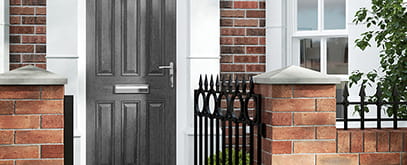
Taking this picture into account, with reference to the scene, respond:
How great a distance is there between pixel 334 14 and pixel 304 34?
36 centimetres

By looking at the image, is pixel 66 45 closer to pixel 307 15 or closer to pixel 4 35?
pixel 4 35

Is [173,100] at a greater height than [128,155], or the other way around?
[173,100]

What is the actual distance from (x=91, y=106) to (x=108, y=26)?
0.80 metres

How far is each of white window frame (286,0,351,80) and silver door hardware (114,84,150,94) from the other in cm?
147

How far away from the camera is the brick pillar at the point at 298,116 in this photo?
3531 millimetres

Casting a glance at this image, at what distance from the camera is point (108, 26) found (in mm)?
6129

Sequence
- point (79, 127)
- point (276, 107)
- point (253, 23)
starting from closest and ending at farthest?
1. point (276, 107)
2. point (79, 127)
3. point (253, 23)

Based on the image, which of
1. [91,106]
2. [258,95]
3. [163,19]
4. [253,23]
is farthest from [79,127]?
[258,95]

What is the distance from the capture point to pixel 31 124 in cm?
370

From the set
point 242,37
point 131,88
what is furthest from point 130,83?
point 242,37

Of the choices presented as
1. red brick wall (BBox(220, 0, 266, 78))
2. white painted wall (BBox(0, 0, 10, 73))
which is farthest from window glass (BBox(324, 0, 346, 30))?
white painted wall (BBox(0, 0, 10, 73))

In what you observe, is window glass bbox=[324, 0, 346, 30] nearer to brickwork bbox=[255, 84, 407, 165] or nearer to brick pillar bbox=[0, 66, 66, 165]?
brickwork bbox=[255, 84, 407, 165]

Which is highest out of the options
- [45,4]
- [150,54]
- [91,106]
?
[45,4]

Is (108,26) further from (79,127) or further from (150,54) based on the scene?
(79,127)
